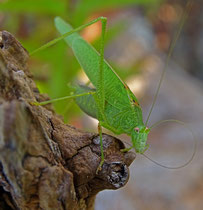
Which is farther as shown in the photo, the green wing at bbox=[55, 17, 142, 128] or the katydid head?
the green wing at bbox=[55, 17, 142, 128]

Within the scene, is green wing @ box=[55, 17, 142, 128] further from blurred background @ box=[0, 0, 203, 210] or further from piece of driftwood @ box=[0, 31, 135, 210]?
piece of driftwood @ box=[0, 31, 135, 210]

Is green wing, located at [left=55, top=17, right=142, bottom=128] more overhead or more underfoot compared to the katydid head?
more overhead

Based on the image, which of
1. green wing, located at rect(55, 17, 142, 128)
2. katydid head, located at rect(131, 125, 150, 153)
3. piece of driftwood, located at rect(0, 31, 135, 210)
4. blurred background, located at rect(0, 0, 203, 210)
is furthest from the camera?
blurred background, located at rect(0, 0, 203, 210)

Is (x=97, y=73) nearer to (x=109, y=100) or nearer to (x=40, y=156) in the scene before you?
(x=109, y=100)

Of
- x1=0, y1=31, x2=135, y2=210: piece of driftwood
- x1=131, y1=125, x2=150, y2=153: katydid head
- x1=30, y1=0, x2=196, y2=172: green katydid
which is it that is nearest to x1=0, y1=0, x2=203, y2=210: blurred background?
x1=30, y1=0, x2=196, y2=172: green katydid

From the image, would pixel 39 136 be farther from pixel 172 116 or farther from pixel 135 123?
pixel 172 116

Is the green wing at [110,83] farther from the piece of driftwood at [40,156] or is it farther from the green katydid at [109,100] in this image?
the piece of driftwood at [40,156]

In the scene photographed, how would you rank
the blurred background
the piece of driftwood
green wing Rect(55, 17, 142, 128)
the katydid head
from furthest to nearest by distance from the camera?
the blurred background < green wing Rect(55, 17, 142, 128) < the katydid head < the piece of driftwood
